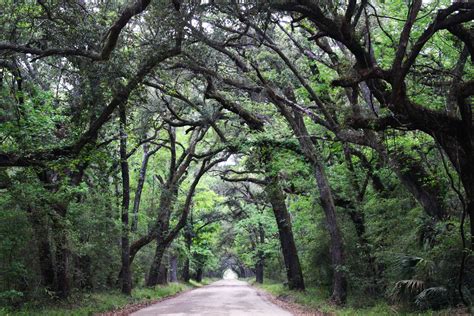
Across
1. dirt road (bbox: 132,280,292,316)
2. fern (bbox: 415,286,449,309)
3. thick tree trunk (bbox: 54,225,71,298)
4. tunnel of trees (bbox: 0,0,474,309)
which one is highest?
tunnel of trees (bbox: 0,0,474,309)

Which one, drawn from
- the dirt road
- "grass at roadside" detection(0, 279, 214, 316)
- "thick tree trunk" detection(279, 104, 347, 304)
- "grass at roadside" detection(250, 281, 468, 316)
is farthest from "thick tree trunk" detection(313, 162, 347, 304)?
"grass at roadside" detection(0, 279, 214, 316)

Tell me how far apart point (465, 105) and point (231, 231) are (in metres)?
56.1

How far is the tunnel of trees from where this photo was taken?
8.98m

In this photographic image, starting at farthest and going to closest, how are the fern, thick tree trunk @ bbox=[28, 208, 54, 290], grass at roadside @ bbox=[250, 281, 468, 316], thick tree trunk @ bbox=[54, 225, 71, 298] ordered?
thick tree trunk @ bbox=[54, 225, 71, 298]
thick tree trunk @ bbox=[28, 208, 54, 290]
grass at roadside @ bbox=[250, 281, 468, 316]
the fern

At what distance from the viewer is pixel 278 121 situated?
742 inches

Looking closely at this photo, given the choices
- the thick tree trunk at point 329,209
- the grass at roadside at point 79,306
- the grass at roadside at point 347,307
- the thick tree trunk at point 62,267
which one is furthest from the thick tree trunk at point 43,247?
the grass at roadside at point 347,307

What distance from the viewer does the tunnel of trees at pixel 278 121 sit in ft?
29.5

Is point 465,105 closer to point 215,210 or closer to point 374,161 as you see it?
point 374,161

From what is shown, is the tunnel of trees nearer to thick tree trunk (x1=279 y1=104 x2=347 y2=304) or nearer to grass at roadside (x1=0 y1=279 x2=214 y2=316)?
thick tree trunk (x1=279 y1=104 x2=347 y2=304)

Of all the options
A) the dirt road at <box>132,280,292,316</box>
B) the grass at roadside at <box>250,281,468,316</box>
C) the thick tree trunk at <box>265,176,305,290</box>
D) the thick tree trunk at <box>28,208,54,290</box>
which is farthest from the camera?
the thick tree trunk at <box>265,176,305,290</box>

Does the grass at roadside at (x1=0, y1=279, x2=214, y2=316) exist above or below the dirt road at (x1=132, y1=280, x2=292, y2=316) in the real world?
above

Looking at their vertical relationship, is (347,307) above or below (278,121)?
below

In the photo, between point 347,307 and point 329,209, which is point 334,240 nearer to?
point 329,209

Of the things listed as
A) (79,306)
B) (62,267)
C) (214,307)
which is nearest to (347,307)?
(214,307)
